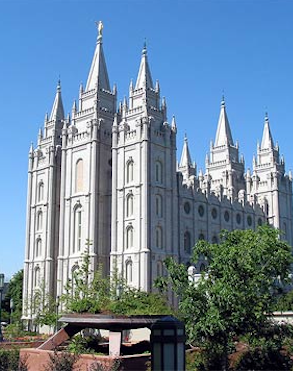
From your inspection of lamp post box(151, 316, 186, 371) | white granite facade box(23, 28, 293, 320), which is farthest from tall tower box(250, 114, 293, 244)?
lamp post box(151, 316, 186, 371)

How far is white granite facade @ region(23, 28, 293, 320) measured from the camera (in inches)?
2153

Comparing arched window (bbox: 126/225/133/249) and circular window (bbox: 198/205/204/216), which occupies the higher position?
circular window (bbox: 198/205/204/216)

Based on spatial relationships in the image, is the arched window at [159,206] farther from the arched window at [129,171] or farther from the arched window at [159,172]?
the arched window at [129,171]

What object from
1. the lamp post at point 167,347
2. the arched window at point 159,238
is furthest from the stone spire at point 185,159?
the lamp post at point 167,347

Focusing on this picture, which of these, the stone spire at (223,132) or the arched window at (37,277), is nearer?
the arched window at (37,277)

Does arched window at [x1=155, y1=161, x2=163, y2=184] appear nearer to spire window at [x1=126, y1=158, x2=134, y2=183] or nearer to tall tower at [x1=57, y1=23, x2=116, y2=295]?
spire window at [x1=126, y1=158, x2=134, y2=183]

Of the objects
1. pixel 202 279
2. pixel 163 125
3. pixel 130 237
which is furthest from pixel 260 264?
pixel 163 125

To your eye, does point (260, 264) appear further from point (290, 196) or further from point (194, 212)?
point (290, 196)

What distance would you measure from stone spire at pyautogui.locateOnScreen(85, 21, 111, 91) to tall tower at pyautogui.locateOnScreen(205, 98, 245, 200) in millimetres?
21051

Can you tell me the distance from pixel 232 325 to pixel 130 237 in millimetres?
33277

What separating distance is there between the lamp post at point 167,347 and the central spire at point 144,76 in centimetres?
4976

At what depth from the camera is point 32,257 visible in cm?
6438

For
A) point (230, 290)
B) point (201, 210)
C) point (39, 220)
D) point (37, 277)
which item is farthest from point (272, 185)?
point (230, 290)

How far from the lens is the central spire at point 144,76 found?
59.0 m
